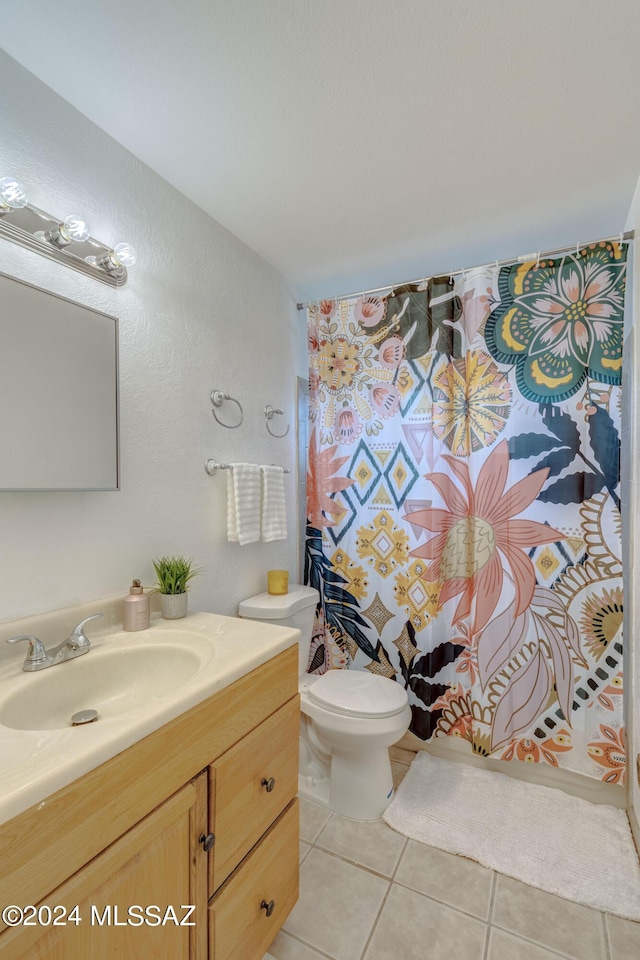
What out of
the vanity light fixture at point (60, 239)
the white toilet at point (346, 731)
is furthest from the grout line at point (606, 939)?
the vanity light fixture at point (60, 239)

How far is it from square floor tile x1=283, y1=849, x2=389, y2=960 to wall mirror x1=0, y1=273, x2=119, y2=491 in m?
1.38

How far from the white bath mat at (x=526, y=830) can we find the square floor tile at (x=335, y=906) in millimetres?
264

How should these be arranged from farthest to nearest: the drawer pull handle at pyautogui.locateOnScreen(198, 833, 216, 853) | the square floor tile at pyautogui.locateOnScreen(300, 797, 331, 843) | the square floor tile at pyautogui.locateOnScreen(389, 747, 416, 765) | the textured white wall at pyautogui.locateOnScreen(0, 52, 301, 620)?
the square floor tile at pyautogui.locateOnScreen(389, 747, 416, 765), the square floor tile at pyautogui.locateOnScreen(300, 797, 331, 843), the textured white wall at pyautogui.locateOnScreen(0, 52, 301, 620), the drawer pull handle at pyautogui.locateOnScreen(198, 833, 216, 853)

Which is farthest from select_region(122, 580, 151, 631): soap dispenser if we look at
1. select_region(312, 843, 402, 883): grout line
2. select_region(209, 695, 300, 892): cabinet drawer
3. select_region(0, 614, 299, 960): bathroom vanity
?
select_region(312, 843, 402, 883): grout line

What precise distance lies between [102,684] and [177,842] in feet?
1.39

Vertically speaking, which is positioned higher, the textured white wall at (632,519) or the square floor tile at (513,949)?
the textured white wall at (632,519)

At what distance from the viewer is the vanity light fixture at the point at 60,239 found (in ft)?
3.41

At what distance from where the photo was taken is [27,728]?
3.04ft

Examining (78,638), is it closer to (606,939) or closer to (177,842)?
(177,842)

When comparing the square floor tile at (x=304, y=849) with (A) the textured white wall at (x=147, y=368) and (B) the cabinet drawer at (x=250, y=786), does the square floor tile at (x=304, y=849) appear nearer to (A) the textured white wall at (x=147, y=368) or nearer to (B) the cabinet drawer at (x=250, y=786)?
(B) the cabinet drawer at (x=250, y=786)

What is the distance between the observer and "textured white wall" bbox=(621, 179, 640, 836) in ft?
5.19

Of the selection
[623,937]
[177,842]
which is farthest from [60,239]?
[623,937]

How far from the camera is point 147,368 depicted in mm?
1467

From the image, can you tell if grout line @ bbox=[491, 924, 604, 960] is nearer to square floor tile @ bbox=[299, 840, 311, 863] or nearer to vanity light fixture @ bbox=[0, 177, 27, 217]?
square floor tile @ bbox=[299, 840, 311, 863]
